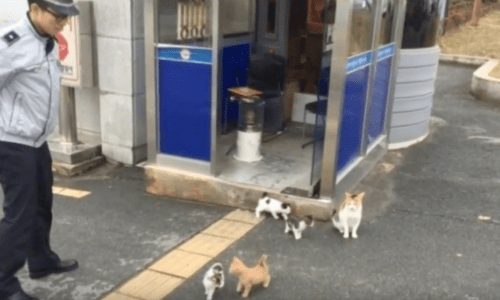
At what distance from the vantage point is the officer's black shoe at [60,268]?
4.21 m

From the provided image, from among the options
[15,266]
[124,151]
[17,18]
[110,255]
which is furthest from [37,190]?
[17,18]

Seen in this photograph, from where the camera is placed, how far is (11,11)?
7.16m

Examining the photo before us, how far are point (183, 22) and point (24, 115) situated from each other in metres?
2.47

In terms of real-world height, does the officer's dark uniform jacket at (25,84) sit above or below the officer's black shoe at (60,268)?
above

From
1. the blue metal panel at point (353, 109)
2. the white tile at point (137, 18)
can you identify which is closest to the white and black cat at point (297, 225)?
the blue metal panel at point (353, 109)

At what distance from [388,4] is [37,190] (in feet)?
14.8

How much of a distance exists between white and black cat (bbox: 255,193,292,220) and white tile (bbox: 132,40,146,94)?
2.27 m

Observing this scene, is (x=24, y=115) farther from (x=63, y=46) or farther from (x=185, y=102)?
(x=63, y=46)

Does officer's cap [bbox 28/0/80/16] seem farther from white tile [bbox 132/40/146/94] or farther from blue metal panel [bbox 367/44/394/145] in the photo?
blue metal panel [bbox 367/44/394/145]

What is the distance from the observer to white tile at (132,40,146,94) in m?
6.43

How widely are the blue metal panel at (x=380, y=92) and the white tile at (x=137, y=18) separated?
2771mm

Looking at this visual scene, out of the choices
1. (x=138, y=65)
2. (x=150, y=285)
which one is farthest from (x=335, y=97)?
(x=138, y=65)

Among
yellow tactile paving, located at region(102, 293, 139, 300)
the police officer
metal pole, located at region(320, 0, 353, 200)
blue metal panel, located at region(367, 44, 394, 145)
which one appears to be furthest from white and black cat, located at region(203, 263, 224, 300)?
blue metal panel, located at region(367, 44, 394, 145)

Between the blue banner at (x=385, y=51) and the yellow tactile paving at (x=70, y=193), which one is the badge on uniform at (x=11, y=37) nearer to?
the yellow tactile paving at (x=70, y=193)
